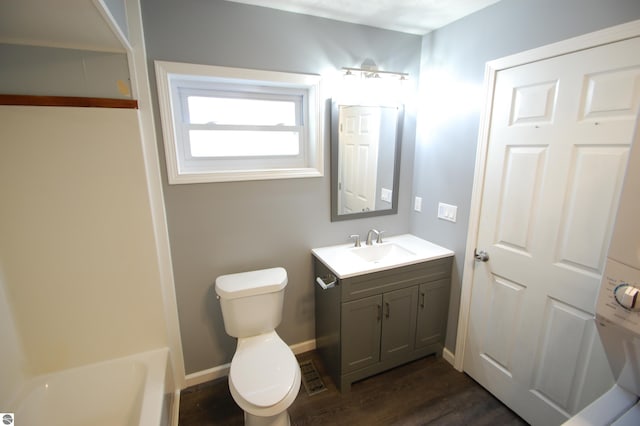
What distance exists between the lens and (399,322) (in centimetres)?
194

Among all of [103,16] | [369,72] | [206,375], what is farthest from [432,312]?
[103,16]

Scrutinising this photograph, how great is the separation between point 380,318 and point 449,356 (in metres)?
0.74

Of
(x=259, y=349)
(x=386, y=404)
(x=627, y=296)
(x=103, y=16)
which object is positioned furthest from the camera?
(x=386, y=404)

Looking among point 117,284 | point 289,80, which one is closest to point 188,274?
point 117,284

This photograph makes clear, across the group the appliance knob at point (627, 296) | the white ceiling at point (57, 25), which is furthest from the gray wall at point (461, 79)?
the white ceiling at point (57, 25)

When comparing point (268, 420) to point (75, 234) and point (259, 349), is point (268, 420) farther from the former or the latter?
point (75, 234)

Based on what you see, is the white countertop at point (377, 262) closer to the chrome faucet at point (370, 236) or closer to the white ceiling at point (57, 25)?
the chrome faucet at point (370, 236)

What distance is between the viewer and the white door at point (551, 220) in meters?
1.21

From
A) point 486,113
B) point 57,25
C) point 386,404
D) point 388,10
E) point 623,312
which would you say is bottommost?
point 386,404

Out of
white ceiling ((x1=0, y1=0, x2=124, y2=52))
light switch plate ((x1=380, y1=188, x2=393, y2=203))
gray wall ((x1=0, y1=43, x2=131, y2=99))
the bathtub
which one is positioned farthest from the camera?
light switch plate ((x1=380, y1=188, x2=393, y2=203))

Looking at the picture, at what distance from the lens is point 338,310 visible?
5.78ft

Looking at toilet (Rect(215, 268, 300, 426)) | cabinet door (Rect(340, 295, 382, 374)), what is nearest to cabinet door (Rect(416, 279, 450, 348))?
cabinet door (Rect(340, 295, 382, 374))

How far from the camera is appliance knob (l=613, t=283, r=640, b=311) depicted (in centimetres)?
78

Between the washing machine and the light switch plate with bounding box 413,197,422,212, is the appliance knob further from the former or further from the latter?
the light switch plate with bounding box 413,197,422,212
